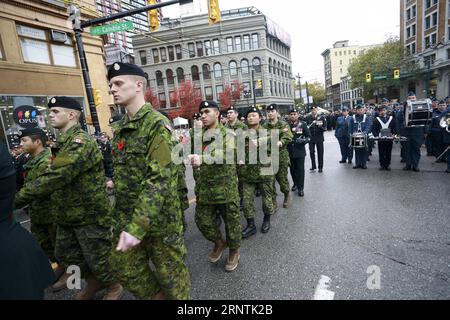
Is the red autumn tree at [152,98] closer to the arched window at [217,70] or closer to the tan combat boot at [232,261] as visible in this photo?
the arched window at [217,70]

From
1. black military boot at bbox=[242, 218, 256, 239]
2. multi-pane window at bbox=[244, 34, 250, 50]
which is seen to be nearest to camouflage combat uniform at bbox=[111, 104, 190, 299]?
black military boot at bbox=[242, 218, 256, 239]

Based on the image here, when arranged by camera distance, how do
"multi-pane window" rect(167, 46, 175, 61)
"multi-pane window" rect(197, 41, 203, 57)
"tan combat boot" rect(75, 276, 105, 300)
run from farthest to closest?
"multi-pane window" rect(167, 46, 175, 61)
"multi-pane window" rect(197, 41, 203, 57)
"tan combat boot" rect(75, 276, 105, 300)

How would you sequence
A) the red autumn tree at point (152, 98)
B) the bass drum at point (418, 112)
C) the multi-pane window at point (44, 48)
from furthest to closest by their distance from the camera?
the red autumn tree at point (152, 98) < the multi-pane window at point (44, 48) < the bass drum at point (418, 112)

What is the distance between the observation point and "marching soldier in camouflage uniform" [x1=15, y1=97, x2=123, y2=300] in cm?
254

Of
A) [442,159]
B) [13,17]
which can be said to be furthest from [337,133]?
[13,17]

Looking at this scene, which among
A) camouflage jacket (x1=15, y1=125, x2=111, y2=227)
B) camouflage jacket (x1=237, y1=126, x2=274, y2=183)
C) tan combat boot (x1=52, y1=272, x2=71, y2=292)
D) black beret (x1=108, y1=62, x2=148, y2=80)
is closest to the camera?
black beret (x1=108, y1=62, x2=148, y2=80)

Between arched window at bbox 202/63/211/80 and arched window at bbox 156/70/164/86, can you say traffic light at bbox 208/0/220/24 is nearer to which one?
arched window at bbox 202/63/211/80

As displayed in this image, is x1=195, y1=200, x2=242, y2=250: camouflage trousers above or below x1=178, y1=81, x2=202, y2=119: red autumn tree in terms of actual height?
below

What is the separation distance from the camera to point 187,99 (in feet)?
133

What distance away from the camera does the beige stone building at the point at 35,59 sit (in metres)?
11.9

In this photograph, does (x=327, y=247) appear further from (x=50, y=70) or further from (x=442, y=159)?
(x=50, y=70)

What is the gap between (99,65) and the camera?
57.6 ft

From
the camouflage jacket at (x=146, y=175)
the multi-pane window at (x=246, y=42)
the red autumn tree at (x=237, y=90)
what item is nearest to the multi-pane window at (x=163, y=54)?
the red autumn tree at (x=237, y=90)

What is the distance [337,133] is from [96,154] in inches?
354
